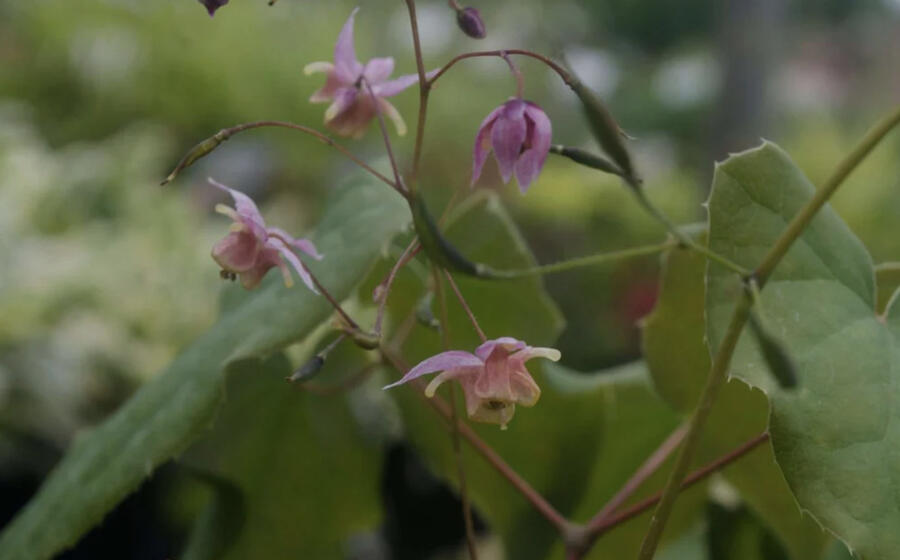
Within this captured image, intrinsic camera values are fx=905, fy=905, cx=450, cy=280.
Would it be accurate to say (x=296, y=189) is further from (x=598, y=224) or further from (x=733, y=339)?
(x=733, y=339)

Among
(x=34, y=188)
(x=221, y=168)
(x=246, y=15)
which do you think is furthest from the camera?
(x=246, y=15)

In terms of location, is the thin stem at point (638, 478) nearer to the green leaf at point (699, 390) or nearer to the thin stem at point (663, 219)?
the green leaf at point (699, 390)

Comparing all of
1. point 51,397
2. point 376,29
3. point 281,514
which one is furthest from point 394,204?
point 376,29

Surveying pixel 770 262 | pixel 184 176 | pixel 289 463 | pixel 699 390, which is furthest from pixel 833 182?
pixel 184 176

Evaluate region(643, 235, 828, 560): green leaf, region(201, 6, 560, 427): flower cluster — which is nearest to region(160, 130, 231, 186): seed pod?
region(201, 6, 560, 427): flower cluster

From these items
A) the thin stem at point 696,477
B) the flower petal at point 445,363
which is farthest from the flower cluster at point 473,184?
the thin stem at point 696,477

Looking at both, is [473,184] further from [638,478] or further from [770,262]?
[638,478]

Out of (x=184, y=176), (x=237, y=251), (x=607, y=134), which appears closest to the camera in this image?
(x=607, y=134)
